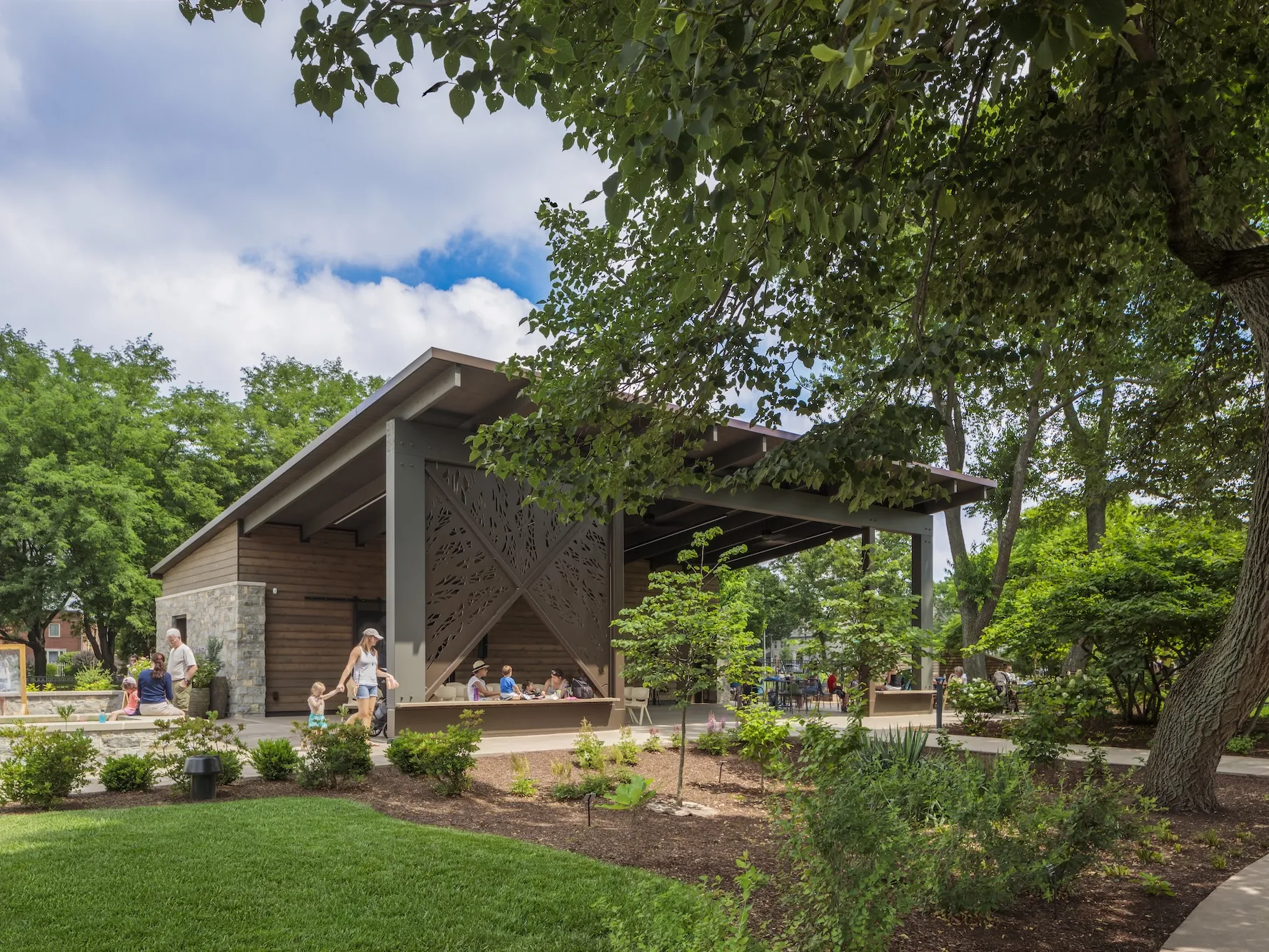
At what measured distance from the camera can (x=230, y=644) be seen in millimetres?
16594

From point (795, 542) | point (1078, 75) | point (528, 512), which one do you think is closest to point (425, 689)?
point (528, 512)

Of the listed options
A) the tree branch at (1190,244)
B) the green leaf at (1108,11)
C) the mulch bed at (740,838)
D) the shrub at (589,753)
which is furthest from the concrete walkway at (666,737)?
the green leaf at (1108,11)

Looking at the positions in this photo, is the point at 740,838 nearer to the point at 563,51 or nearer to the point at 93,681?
the point at 563,51

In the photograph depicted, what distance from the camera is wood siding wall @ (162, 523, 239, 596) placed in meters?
16.9

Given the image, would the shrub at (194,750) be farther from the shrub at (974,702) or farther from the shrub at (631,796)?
the shrub at (974,702)

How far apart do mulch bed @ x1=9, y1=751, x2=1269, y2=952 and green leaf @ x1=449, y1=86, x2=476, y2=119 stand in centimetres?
334

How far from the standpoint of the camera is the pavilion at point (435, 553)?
11234 mm

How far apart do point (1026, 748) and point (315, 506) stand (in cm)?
1273

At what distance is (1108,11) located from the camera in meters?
2.10

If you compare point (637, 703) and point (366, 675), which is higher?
point (366, 675)

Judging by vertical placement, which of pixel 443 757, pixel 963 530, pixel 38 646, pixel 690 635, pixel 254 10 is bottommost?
pixel 38 646

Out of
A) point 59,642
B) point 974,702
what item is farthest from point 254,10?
point 59,642

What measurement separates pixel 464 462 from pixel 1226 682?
8614mm

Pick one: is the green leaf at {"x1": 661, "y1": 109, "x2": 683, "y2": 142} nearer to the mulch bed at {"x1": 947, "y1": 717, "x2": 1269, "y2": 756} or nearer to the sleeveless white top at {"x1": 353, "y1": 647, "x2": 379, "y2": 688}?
the sleeveless white top at {"x1": 353, "y1": 647, "x2": 379, "y2": 688}
